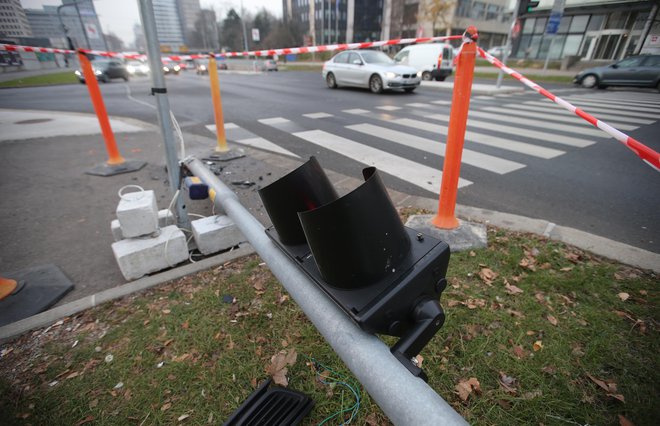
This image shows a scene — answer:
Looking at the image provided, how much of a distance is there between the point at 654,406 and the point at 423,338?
1.55m

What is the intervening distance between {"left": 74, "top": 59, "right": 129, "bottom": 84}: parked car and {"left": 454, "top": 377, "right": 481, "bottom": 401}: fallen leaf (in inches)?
1144

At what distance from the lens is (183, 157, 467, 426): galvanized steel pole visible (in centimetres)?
81

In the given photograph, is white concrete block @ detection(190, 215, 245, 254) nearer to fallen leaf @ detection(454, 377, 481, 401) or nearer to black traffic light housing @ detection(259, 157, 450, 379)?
black traffic light housing @ detection(259, 157, 450, 379)

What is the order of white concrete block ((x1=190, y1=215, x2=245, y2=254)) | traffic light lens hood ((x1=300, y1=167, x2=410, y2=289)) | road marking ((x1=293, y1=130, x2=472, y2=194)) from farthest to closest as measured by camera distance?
road marking ((x1=293, y1=130, x2=472, y2=194)) < white concrete block ((x1=190, y1=215, x2=245, y2=254)) < traffic light lens hood ((x1=300, y1=167, x2=410, y2=289))

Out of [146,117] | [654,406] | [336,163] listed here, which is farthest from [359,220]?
[146,117]

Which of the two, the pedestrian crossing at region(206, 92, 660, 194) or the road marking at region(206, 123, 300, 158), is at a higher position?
the pedestrian crossing at region(206, 92, 660, 194)

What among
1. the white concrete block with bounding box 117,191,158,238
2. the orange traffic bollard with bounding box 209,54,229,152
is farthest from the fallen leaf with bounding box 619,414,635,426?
the orange traffic bollard with bounding box 209,54,229,152

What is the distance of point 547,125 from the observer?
26.8ft

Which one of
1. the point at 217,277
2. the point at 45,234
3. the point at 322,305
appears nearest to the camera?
the point at 322,305

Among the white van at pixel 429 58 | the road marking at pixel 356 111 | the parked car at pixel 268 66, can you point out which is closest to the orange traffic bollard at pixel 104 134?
the road marking at pixel 356 111

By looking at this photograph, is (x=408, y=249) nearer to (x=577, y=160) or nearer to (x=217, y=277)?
(x=217, y=277)

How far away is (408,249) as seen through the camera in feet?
4.03

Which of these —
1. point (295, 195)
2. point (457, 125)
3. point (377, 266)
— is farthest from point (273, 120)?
point (377, 266)

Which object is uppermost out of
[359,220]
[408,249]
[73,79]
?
[359,220]
